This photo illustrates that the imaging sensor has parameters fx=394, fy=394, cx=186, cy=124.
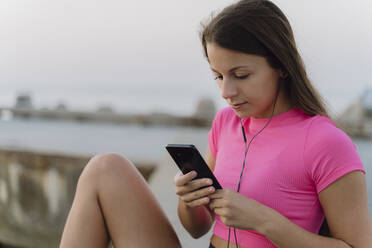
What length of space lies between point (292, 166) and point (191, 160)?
15.3 inches

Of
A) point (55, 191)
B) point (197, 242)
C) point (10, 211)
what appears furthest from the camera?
point (10, 211)

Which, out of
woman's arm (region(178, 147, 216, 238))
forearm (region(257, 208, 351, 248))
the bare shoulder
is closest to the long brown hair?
the bare shoulder

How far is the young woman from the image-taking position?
1.40m

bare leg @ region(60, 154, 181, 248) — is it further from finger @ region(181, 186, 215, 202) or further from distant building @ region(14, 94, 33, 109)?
distant building @ region(14, 94, 33, 109)

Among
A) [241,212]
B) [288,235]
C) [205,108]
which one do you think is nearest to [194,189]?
[241,212]

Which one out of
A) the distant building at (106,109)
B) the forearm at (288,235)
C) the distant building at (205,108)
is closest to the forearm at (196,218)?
the forearm at (288,235)

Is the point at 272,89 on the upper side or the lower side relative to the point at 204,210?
upper

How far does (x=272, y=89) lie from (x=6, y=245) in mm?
5226

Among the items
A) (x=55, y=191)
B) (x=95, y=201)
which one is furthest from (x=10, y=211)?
(x=95, y=201)

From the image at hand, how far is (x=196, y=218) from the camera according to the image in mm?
1885

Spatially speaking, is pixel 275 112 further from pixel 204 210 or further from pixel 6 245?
pixel 6 245

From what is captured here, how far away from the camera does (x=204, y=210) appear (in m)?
1.93

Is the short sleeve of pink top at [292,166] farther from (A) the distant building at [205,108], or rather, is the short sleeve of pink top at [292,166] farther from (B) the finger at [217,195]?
(A) the distant building at [205,108]

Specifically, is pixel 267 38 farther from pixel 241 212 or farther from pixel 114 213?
pixel 114 213
